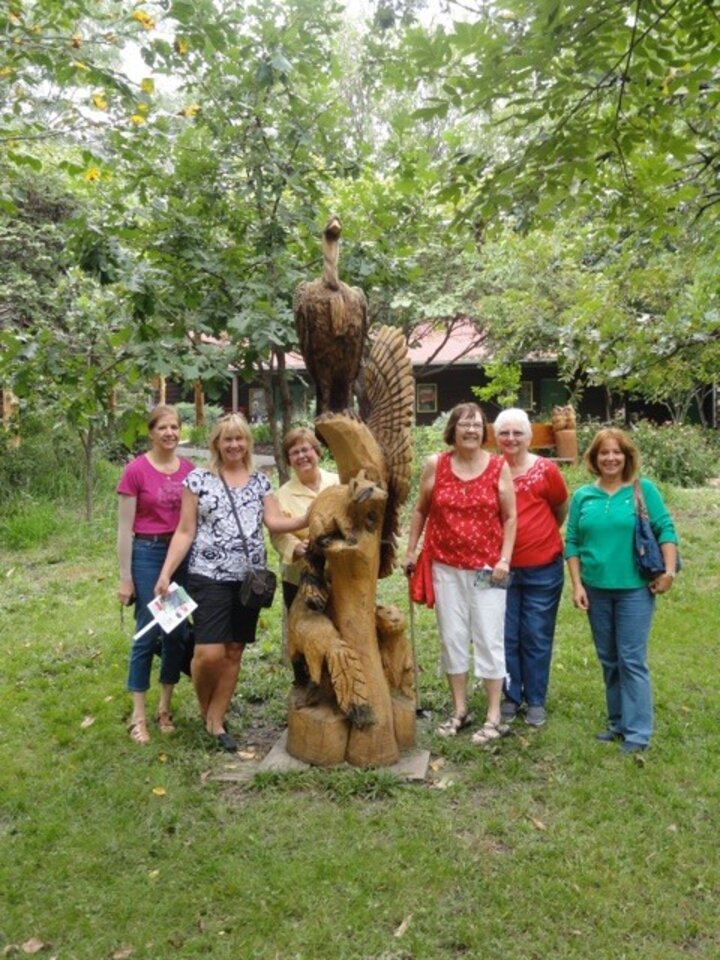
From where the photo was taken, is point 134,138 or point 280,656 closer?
point 134,138

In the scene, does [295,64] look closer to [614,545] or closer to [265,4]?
[265,4]

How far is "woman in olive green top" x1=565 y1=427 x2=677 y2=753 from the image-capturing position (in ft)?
13.4

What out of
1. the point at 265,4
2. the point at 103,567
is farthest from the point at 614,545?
the point at 103,567

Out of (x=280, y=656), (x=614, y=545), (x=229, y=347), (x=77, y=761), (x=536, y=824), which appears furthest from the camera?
(x=280, y=656)

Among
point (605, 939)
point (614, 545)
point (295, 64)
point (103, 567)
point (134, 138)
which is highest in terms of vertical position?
point (295, 64)

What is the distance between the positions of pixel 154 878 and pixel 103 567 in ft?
19.7

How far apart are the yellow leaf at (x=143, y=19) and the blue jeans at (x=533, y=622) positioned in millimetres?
3812

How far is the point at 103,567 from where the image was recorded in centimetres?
889

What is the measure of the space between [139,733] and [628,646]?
2.71 metres

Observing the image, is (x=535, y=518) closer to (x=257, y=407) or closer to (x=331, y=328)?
(x=331, y=328)

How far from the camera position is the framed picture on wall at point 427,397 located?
73.6ft

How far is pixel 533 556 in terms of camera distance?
445cm

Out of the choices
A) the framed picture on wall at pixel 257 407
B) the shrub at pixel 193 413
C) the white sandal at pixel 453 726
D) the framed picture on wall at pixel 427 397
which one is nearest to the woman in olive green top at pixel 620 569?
the white sandal at pixel 453 726

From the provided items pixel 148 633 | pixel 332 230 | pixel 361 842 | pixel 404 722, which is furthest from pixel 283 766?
pixel 332 230
